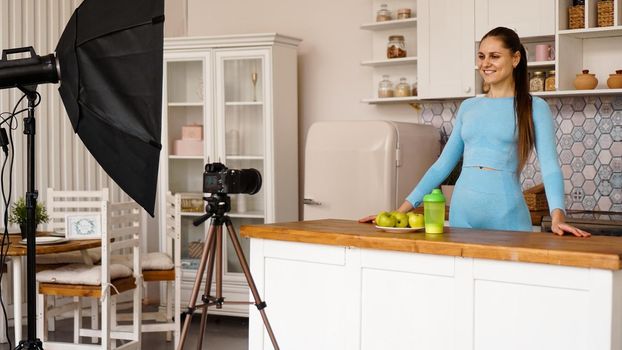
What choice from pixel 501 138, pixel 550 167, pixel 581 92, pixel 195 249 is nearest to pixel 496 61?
pixel 501 138

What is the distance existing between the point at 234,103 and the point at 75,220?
1.59m

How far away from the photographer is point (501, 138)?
296 centimetres

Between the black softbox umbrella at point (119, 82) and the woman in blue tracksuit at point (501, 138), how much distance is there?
1.43 m

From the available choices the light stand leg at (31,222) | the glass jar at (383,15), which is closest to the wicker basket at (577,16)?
the glass jar at (383,15)

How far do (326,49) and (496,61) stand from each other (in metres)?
2.77

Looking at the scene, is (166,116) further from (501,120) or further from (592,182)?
(501,120)

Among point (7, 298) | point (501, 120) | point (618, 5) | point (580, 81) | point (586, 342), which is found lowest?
point (7, 298)

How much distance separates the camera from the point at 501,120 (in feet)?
9.69

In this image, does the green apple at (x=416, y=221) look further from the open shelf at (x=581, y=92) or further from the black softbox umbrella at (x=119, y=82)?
the open shelf at (x=581, y=92)

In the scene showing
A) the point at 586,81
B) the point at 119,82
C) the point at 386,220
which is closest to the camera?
the point at 119,82

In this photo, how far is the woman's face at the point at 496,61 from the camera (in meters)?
2.94

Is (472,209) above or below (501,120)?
below

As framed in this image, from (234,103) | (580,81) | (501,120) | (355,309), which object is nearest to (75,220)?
(234,103)

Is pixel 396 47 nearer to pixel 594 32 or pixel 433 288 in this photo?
pixel 594 32
